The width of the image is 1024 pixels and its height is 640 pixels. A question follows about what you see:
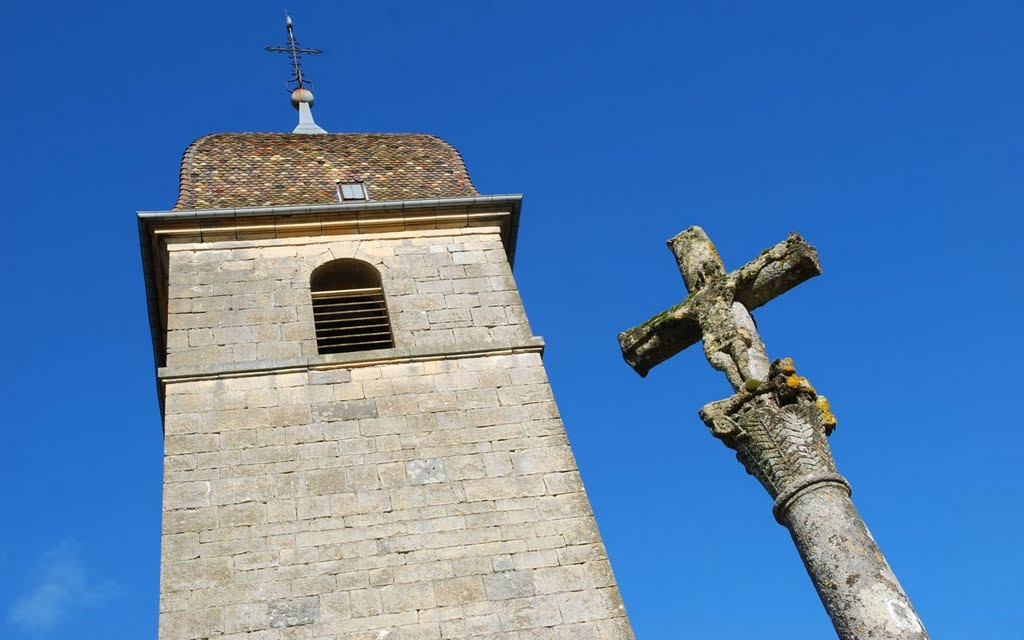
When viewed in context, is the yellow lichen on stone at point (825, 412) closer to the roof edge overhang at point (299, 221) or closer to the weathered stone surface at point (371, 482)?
the weathered stone surface at point (371, 482)

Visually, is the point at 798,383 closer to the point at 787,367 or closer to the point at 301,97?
the point at 787,367

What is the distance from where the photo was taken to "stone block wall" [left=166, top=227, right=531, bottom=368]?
9969 mm

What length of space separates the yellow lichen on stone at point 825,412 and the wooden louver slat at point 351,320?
5.75 meters

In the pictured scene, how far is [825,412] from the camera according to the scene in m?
4.93

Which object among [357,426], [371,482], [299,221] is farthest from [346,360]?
[299,221]

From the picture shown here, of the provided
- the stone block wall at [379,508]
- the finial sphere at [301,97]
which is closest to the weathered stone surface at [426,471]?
the stone block wall at [379,508]

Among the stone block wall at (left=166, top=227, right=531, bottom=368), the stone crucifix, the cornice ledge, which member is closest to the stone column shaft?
the stone crucifix

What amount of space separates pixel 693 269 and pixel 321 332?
5358 millimetres

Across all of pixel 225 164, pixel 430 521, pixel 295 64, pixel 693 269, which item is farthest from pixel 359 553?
pixel 295 64

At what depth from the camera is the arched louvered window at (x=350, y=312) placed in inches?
407

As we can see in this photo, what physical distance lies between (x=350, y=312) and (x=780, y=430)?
20.7ft

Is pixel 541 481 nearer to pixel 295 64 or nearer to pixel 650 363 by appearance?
pixel 650 363

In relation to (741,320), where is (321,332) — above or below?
above

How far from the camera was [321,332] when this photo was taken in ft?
34.1
